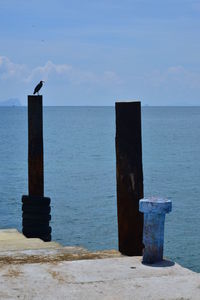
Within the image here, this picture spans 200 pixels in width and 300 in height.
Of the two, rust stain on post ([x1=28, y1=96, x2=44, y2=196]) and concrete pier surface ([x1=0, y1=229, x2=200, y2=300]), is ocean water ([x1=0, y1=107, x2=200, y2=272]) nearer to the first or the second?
rust stain on post ([x1=28, y1=96, x2=44, y2=196])

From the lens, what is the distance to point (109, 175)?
4262 centimetres

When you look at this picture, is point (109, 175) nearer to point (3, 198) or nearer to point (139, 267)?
point (3, 198)

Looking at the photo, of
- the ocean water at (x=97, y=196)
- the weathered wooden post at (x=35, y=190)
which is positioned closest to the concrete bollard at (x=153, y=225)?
the weathered wooden post at (x=35, y=190)

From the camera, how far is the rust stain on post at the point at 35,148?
13.9 m

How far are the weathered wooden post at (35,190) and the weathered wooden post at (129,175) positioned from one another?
4258mm

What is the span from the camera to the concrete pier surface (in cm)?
597

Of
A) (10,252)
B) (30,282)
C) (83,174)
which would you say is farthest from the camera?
(83,174)

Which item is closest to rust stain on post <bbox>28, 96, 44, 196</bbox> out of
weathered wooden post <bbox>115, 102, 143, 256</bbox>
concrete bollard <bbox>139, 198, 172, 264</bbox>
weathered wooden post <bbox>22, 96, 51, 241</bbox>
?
weathered wooden post <bbox>22, 96, 51, 241</bbox>

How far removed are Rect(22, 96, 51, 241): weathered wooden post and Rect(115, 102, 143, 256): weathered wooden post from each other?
4258 millimetres

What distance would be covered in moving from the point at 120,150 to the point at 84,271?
2.25 metres

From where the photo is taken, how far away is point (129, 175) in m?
8.53

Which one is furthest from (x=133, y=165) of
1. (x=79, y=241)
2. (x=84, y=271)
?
(x=79, y=241)

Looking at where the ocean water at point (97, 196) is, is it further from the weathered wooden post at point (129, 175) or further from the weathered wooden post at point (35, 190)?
the weathered wooden post at point (129, 175)

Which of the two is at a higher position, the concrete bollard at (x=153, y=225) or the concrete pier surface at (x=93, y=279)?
the concrete bollard at (x=153, y=225)
